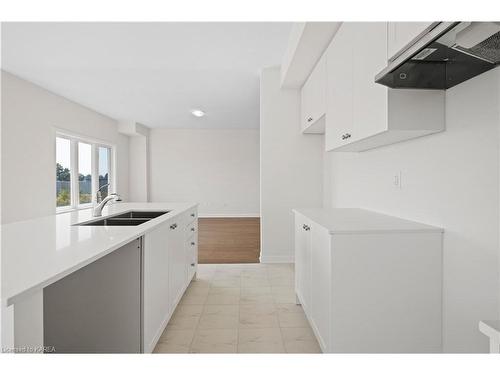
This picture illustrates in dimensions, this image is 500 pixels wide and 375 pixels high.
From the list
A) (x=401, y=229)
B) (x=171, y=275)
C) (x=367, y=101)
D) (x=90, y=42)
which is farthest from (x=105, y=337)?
(x=90, y=42)

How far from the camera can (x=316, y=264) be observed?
183cm

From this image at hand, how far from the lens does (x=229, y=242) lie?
5250 millimetres

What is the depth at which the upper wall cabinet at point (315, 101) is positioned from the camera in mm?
2850

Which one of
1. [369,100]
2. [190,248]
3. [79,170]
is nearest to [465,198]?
[369,100]

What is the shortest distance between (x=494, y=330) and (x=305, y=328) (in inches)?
61.4

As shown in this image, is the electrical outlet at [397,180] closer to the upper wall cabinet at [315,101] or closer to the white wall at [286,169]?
the upper wall cabinet at [315,101]

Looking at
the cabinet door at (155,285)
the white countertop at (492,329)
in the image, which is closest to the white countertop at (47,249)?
the cabinet door at (155,285)

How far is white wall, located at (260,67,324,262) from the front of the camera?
4.02 meters

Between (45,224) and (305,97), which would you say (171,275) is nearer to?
(45,224)

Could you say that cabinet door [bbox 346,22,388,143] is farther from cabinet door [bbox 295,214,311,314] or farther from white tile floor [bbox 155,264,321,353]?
white tile floor [bbox 155,264,321,353]

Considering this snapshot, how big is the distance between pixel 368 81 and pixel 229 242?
3959 millimetres

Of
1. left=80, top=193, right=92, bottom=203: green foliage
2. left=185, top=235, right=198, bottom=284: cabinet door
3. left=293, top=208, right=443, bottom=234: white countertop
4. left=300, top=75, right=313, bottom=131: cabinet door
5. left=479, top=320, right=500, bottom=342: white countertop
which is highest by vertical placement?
left=300, top=75, right=313, bottom=131: cabinet door

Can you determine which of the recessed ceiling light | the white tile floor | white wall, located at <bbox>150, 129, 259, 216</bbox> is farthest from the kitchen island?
white wall, located at <bbox>150, 129, 259, 216</bbox>

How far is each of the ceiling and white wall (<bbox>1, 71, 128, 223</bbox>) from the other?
0.72ft
